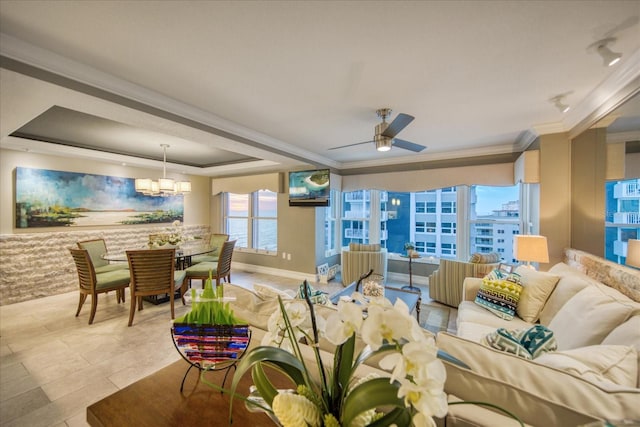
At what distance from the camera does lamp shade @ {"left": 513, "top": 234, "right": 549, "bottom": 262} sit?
102 inches

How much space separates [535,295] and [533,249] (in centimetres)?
67

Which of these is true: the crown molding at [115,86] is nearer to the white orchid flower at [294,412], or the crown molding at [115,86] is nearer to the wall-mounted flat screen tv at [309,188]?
the wall-mounted flat screen tv at [309,188]

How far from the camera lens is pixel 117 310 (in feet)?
11.0

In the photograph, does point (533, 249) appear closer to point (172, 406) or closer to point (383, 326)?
point (383, 326)

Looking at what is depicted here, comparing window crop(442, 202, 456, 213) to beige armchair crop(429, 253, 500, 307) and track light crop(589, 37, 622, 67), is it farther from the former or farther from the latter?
track light crop(589, 37, 622, 67)

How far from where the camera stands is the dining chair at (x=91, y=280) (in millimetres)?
2914

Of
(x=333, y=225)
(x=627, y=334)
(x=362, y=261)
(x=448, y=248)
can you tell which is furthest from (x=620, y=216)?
(x=333, y=225)

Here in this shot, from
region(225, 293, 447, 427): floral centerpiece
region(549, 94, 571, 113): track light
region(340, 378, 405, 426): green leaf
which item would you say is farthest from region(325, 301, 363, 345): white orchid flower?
region(549, 94, 571, 113): track light

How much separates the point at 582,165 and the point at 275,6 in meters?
3.52

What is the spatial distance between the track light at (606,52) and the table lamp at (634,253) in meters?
1.33

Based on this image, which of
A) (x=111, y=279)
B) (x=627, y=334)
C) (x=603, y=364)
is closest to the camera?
(x=603, y=364)

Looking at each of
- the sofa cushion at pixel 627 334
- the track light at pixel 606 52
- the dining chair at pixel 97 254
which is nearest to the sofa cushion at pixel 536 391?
the sofa cushion at pixel 627 334

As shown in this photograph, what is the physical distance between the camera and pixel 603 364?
0.93 meters

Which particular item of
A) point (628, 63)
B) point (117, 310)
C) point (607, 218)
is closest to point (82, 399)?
point (117, 310)
